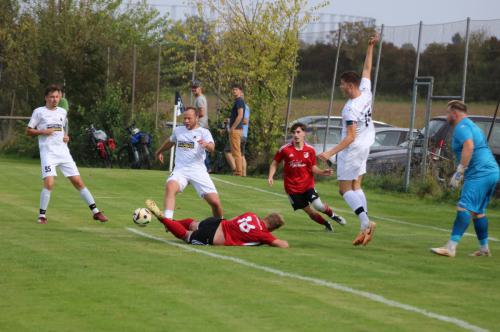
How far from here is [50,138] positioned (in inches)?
624

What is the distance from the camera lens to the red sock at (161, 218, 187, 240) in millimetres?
13125

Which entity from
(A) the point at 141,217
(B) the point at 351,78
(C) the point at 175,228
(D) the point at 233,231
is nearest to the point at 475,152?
(B) the point at 351,78

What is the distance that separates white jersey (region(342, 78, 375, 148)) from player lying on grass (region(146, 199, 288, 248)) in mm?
1533

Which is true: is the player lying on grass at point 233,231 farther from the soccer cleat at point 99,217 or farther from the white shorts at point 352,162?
the soccer cleat at point 99,217

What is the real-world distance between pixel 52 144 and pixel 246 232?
4202mm

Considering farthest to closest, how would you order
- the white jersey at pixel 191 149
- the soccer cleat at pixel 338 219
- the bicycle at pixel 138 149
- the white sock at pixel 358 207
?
the bicycle at pixel 138 149 < the soccer cleat at pixel 338 219 < the white jersey at pixel 191 149 < the white sock at pixel 358 207

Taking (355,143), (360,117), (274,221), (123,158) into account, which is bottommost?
(123,158)

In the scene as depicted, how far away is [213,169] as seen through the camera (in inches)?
1136

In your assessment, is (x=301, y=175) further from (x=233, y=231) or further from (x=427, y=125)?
(x=427, y=125)

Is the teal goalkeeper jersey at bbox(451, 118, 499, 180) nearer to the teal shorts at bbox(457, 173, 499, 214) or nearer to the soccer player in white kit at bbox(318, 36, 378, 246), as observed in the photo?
the teal shorts at bbox(457, 173, 499, 214)

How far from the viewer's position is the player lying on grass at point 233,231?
12.9 meters

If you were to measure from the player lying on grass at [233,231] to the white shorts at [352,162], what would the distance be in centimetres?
118

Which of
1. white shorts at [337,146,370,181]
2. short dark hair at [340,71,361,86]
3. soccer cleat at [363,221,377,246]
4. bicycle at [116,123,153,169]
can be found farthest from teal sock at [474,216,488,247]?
bicycle at [116,123,153,169]

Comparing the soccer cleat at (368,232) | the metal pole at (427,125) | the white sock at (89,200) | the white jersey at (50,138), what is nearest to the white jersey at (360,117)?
the soccer cleat at (368,232)
